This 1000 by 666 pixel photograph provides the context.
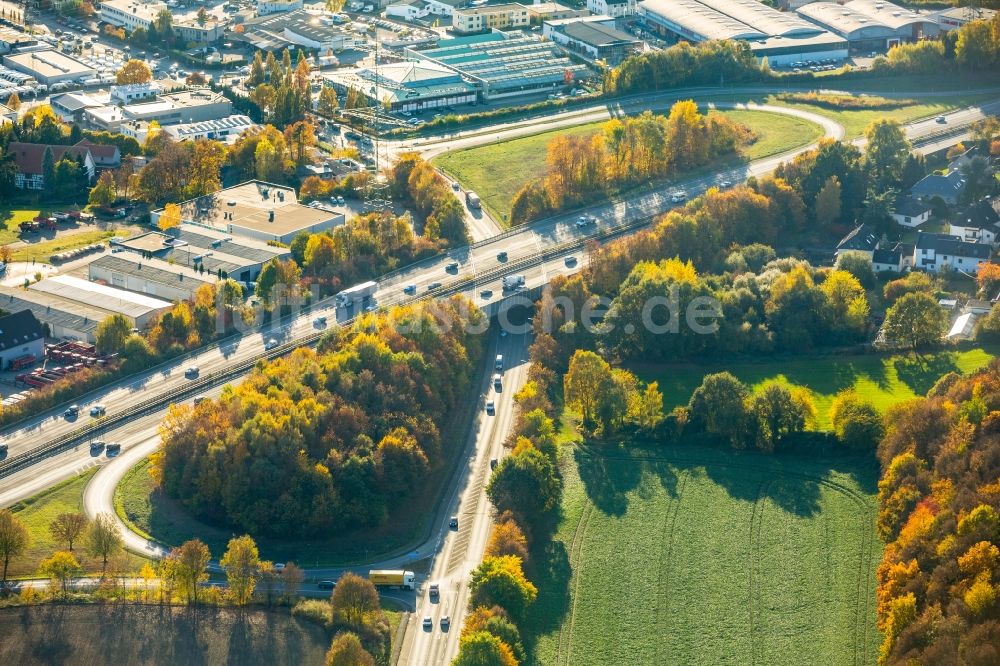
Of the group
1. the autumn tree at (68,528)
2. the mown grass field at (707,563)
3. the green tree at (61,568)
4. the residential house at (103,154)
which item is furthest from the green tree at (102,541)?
the residential house at (103,154)

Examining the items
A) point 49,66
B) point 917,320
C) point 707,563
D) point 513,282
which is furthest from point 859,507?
point 49,66

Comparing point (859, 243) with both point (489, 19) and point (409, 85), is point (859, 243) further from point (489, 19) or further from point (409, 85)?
point (489, 19)

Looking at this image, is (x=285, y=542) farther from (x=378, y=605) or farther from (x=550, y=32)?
(x=550, y=32)

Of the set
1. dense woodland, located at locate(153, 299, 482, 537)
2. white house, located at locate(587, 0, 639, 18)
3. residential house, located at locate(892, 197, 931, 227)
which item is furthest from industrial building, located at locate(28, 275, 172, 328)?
white house, located at locate(587, 0, 639, 18)

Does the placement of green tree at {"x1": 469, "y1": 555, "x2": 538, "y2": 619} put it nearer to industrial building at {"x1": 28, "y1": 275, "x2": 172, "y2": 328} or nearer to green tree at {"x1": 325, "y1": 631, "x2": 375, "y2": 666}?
green tree at {"x1": 325, "y1": 631, "x2": 375, "y2": 666}

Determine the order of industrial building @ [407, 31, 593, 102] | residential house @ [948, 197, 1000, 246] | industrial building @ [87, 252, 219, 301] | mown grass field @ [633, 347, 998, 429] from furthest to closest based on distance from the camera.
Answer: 1. industrial building @ [407, 31, 593, 102]
2. residential house @ [948, 197, 1000, 246]
3. industrial building @ [87, 252, 219, 301]
4. mown grass field @ [633, 347, 998, 429]

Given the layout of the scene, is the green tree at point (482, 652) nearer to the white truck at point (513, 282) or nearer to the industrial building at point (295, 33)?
the white truck at point (513, 282)
